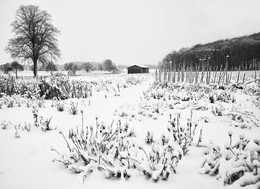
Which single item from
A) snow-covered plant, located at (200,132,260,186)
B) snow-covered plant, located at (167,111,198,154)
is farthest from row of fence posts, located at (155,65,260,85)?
snow-covered plant, located at (200,132,260,186)

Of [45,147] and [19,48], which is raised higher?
[19,48]

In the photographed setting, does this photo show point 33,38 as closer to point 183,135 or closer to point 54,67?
point 54,67

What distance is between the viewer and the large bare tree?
19.3 m

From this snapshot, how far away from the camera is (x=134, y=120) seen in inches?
161

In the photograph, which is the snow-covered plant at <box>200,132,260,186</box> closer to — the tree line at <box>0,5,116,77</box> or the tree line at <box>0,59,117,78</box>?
the tree line at <box>0,59,117,78</box>

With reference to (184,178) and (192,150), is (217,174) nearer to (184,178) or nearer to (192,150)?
(184,178)

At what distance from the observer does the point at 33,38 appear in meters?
20.4

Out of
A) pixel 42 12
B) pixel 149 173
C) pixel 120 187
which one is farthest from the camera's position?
pixel 42 12

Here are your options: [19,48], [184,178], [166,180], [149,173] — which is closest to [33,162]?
[149,173]

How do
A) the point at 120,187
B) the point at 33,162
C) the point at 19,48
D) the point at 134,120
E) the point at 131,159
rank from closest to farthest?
the point at 120,187, the point at 131,159, the point at 33,162, the point at 134,120, the point at 19,48

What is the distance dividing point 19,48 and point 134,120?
879 inches

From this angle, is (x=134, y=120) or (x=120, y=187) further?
(x=134, y=120)

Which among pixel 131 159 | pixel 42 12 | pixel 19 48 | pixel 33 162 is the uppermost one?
pixel 42 12

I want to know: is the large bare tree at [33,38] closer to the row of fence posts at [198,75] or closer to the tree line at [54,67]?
the tree line at [54,67]
